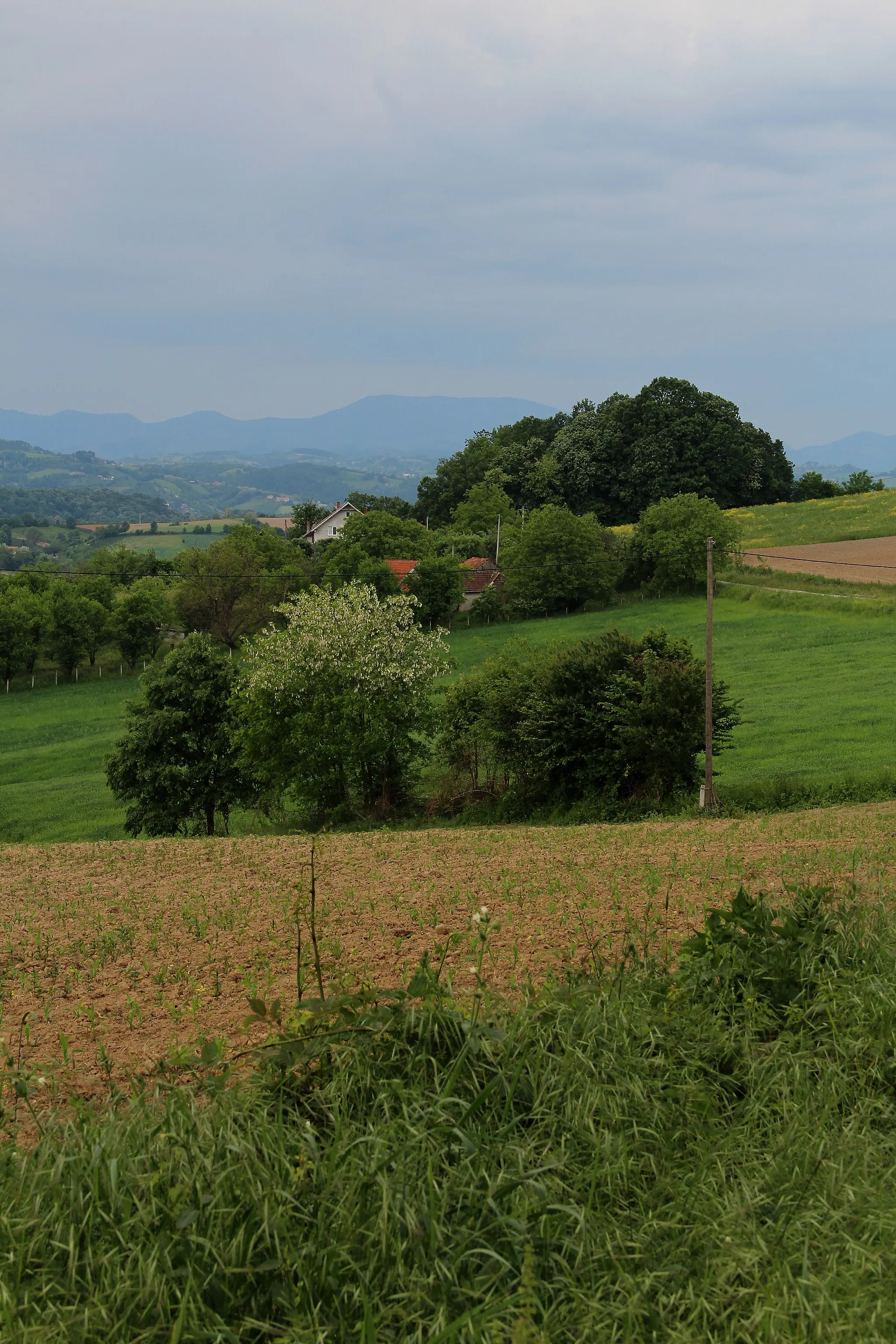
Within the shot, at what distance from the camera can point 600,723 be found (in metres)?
28.3

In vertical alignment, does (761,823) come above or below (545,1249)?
below

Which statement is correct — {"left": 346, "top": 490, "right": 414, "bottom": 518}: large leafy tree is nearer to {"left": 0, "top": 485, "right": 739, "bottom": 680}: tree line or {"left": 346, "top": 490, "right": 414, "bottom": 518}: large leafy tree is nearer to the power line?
{"left": 0, "top": 485, "right": 739, "bottom": 680}: tree line

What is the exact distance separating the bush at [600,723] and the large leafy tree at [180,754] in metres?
8.62

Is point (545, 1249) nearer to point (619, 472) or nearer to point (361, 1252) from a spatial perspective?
point (361, 1252)

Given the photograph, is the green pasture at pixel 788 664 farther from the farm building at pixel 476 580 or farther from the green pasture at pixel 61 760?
the green pasture at pixel 61 760

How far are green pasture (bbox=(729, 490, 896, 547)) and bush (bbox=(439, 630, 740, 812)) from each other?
168 feet

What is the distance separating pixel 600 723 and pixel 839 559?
4399 cm

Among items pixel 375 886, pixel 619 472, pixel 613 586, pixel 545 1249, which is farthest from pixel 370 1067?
pixel 619 472

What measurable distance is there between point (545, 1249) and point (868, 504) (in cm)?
9319

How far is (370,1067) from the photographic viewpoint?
4.74 metres

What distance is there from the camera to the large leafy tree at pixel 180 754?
1312 inches

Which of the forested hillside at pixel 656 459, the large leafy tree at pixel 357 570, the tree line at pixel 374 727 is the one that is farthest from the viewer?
the forested hillside at pixel 656 459

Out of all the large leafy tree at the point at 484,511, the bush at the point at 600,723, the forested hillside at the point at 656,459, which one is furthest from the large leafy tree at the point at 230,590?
the bush at the point at 600,723

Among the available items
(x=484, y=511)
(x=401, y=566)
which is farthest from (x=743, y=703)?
(x=484, y=511)
